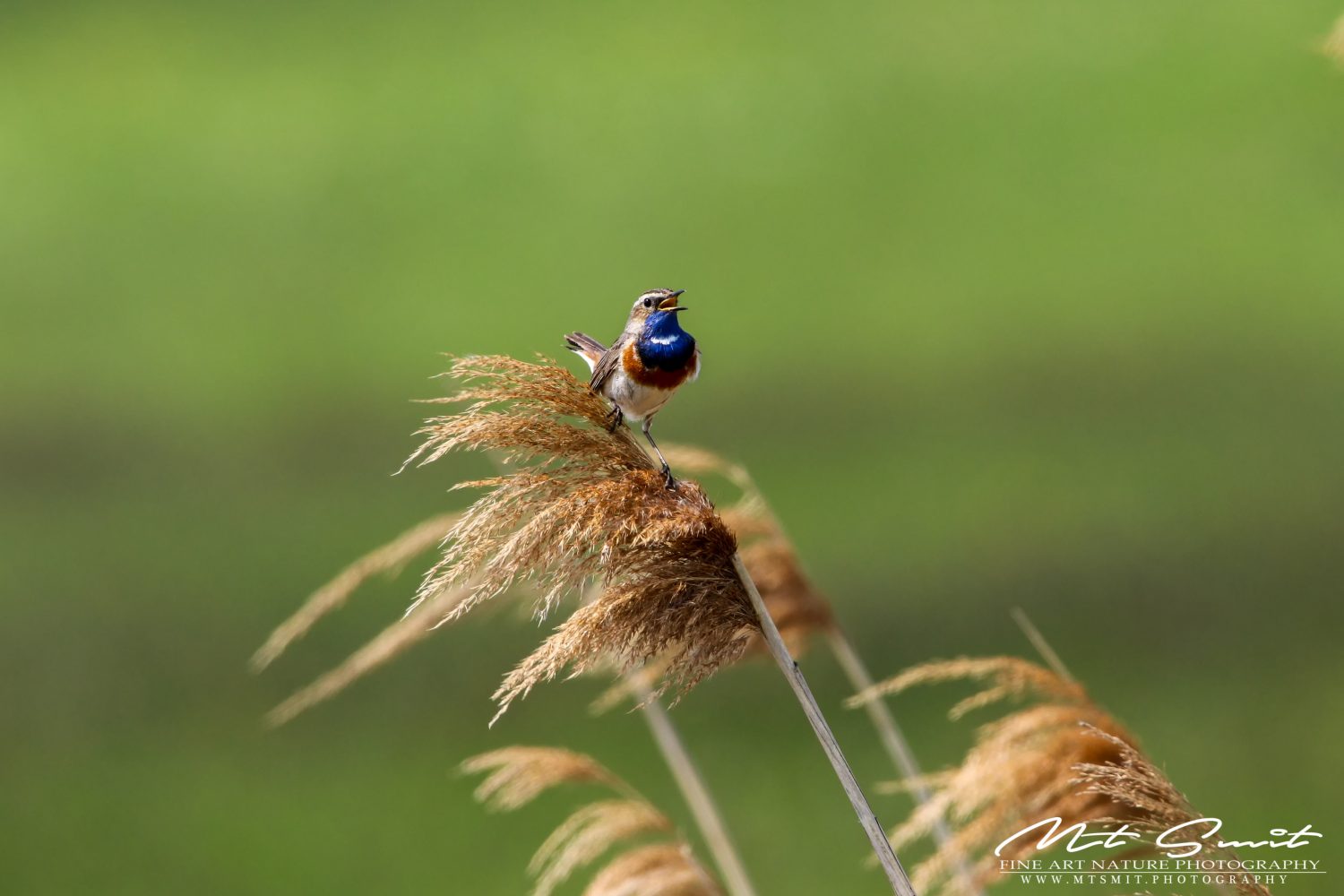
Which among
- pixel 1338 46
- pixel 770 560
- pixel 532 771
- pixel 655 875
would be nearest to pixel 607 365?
pixel 770 560

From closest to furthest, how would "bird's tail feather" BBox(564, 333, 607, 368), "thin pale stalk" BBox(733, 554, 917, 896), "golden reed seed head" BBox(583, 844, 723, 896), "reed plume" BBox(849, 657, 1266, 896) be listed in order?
"thin pale stalk" BBox(733, 554, 917, 896)
"reed plume" BBox(849, 657, 1266, 896)
"golden reed seed head" BBox(583, 844, 723, 896)
"bird's tail feather" BBox(564, 333, 607, 368)

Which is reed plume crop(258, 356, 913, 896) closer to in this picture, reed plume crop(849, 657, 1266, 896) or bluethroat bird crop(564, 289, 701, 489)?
reed plume crop(849, 657, 1266, 896)

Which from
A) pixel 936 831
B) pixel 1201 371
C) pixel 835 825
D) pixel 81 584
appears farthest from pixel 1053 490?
pixel 81 584

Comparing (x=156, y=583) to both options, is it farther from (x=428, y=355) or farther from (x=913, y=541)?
(x=913, y=541)

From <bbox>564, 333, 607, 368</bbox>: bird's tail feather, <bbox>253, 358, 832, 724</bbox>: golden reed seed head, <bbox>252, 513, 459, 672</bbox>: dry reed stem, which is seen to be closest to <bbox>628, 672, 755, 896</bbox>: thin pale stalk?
<bbox>252, 513, 459, 672</bbox>: dry reed stem

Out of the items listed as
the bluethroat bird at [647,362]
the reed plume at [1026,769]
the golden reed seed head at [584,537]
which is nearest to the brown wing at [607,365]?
the bluethroat bird at [647,362]

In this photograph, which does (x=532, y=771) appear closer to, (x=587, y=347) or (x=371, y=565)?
(x=371, y=565)

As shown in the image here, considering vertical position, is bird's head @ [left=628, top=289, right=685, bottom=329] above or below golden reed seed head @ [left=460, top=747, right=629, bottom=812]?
above
